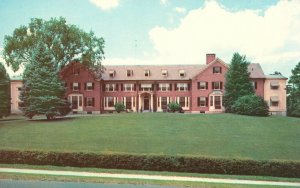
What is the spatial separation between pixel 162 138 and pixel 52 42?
9.45 metres

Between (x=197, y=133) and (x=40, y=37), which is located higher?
(x=40, y=37)

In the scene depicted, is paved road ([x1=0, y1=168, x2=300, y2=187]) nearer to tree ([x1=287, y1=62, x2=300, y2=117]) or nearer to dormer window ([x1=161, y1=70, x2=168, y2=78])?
tree ([x1=287, y1=62, x2=300, y2=117])

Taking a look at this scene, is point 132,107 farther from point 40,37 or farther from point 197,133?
point 197,133

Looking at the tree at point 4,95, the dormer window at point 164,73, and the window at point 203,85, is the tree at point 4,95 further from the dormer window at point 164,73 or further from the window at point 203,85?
the dormer window at point 164,73

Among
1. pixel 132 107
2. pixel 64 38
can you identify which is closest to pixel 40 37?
pixel 64 38

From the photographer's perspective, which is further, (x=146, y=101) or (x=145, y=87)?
(x=146, y=101)

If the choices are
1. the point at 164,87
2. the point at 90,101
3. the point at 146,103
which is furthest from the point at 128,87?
the point at 90,101

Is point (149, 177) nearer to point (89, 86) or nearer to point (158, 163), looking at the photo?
point (158, 163)

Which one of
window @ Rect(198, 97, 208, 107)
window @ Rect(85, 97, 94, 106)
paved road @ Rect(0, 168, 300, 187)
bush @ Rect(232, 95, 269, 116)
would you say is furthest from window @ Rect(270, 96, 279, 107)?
window @ Rect(85, 97, 94, 106)

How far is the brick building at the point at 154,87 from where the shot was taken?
29375mm

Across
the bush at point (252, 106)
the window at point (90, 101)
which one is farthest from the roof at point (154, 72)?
the bush at point (252, 106)

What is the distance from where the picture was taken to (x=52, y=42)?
69.7 ft

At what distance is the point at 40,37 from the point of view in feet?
68.8

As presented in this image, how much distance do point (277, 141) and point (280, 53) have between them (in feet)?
11.4
